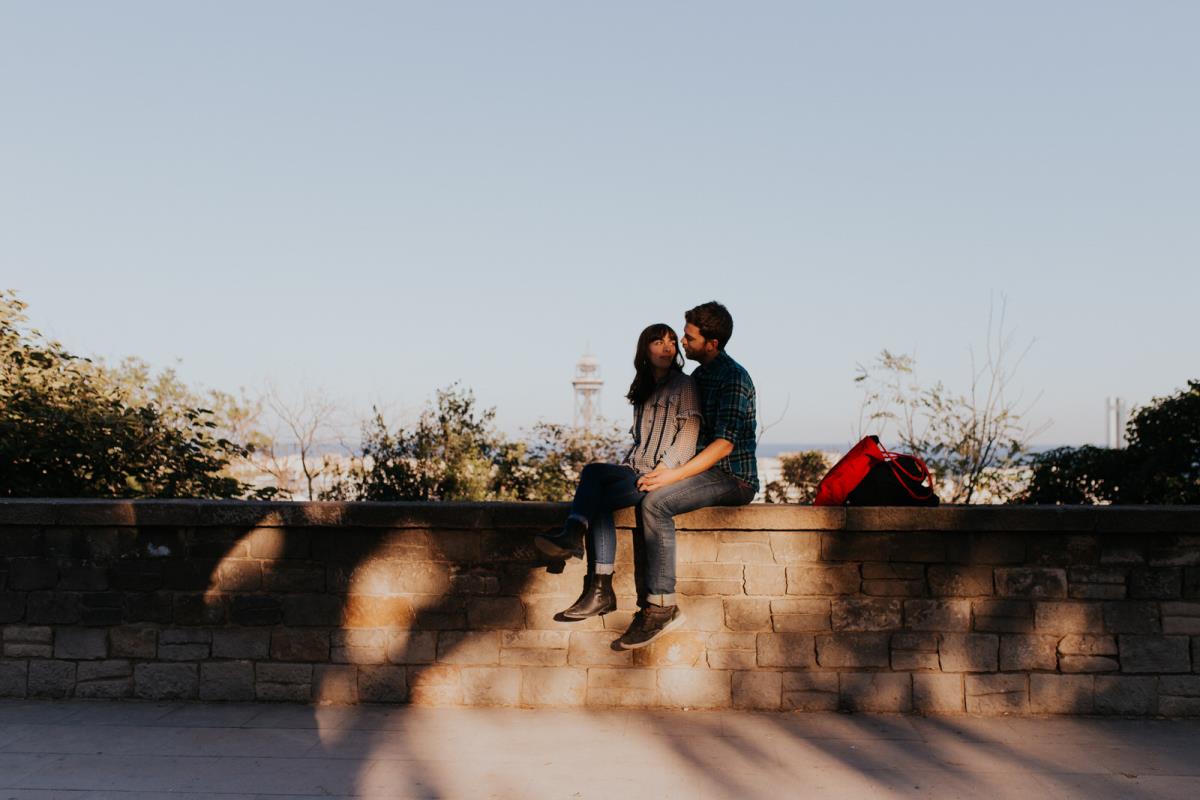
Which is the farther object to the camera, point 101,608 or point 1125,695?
point 101,608

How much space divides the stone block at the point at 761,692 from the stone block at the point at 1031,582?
1154 mm

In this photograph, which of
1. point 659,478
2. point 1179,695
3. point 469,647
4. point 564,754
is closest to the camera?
point 564,754

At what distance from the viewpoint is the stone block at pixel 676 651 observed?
500 centimetres

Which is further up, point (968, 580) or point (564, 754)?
point (968, 580)

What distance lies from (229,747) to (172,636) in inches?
39.6

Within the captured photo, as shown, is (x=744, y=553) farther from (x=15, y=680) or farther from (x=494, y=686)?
(x=15, y=680)

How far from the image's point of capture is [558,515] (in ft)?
16.5

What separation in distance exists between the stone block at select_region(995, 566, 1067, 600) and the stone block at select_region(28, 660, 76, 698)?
4651mm

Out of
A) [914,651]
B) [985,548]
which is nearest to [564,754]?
[914,651]

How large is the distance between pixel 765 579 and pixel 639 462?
0.86 meters

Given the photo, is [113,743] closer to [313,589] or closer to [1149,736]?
[313,589]

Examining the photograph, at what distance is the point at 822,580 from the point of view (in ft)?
16.4

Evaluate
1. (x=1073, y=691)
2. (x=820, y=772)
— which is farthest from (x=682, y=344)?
(x=1073, y=691)

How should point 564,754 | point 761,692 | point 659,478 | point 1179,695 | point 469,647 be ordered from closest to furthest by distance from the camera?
point 564,754 < point 659,478 < point 1179,695 < point 761,692 < point 469,647
